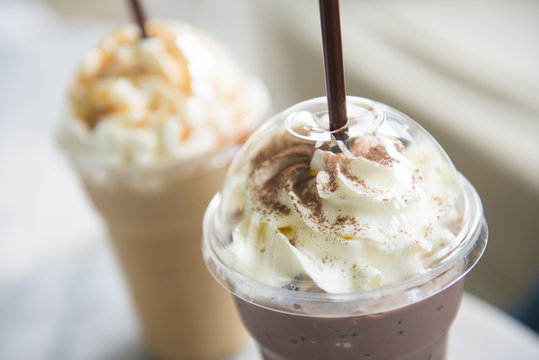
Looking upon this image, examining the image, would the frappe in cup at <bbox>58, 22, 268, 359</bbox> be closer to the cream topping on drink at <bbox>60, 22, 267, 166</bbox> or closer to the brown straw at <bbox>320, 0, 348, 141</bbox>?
the cream topping on drink at <bbox>60, 22, 267, 166</bbox>

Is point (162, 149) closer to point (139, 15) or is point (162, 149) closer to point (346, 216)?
point (139, 15)

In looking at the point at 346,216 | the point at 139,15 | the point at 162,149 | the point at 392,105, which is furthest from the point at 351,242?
the point at 392,105

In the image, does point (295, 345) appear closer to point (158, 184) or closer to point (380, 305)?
point (380, 305)

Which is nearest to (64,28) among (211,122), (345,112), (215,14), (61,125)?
(215,14)

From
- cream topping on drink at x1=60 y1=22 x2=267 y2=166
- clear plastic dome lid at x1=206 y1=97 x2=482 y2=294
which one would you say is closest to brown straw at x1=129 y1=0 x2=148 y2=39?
cream topping on drink at x1=60 y1=22 x2=267 y2=166

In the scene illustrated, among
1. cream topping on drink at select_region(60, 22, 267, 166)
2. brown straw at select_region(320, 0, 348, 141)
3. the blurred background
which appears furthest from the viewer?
the blurred background

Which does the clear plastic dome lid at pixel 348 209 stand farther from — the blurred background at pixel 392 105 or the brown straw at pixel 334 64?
the blurred background at pixel 392 105

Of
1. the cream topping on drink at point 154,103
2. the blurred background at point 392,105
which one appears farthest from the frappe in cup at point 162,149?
the blurred background at point 392,105
